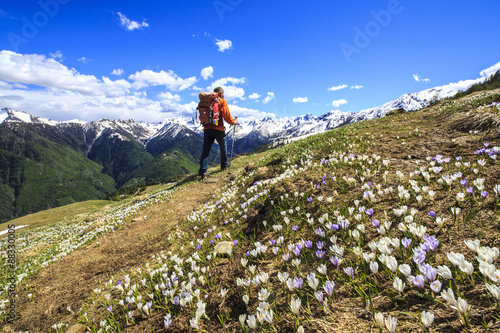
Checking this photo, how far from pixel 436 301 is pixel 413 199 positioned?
2248mm

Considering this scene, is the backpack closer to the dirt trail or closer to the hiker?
the hiker

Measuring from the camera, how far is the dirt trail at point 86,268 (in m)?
4.68

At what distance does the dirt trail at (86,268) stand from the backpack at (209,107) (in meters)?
6.45

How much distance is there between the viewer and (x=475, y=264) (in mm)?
2240

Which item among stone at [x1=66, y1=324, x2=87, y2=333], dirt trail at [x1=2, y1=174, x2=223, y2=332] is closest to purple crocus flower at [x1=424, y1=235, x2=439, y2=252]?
stone at [x1=66, y1=324, x2=87, y2=333]

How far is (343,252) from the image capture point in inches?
120

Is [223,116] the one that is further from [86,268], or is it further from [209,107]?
[86,268]

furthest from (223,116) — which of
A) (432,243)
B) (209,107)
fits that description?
(432,243)

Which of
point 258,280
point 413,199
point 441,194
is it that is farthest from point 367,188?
point 258,280

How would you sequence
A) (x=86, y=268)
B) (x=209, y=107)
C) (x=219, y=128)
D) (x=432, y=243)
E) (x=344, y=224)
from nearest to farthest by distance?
(x=432, y=243) → (x=344, y=224) → (x=86, y=268) → (x=209, y=107) → (x=219, y=128)

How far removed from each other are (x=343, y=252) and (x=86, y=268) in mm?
7198

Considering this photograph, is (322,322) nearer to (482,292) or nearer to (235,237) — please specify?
(482,292)

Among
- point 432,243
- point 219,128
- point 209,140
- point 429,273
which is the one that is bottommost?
point 429,273

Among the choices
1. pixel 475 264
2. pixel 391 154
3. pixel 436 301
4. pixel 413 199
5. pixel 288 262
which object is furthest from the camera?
pixel 391 154
